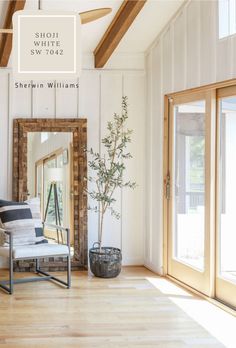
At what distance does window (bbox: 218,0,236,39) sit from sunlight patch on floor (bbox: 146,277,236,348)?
2.48 metres

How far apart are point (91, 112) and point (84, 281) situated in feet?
6.93

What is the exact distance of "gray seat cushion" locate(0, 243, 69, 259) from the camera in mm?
4949

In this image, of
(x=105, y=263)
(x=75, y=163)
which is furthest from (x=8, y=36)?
(x=105, y=263)

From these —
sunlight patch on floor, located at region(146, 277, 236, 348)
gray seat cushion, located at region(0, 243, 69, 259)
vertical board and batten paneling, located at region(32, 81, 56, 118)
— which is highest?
vertical board and batten paneling, located at region(32, 81, 56, 118)

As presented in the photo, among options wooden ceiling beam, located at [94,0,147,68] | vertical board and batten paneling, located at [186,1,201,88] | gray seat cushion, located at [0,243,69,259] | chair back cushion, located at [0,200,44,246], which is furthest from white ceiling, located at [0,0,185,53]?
gray seat cushion, located at [0,243,69,259]

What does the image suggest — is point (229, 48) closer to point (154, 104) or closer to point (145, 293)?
point (154, 104)

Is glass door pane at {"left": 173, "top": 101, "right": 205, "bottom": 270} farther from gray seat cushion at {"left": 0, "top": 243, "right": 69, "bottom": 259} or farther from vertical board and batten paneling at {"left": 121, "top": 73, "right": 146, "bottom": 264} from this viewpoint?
gray seat cushion at {"left": 0, "top": 243, "right": 69, "bottom": 259}

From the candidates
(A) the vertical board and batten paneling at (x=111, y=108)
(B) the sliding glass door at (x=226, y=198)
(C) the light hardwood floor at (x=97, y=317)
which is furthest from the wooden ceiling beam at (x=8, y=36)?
(C) the light hardwood floor at (x=97, y=317)

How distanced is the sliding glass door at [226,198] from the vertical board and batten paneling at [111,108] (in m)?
1.82

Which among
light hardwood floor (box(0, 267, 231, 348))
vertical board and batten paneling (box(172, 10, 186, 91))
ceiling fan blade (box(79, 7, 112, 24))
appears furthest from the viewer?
vertical board and batten paneling (box(172, 10, 186, 91))

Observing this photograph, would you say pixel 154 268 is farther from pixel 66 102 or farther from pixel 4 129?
pixel 4 129

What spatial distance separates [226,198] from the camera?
4652 mm

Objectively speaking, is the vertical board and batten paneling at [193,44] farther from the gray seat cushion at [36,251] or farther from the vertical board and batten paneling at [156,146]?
the gray seat cushion at [36,251]

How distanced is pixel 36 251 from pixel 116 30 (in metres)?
2.53
